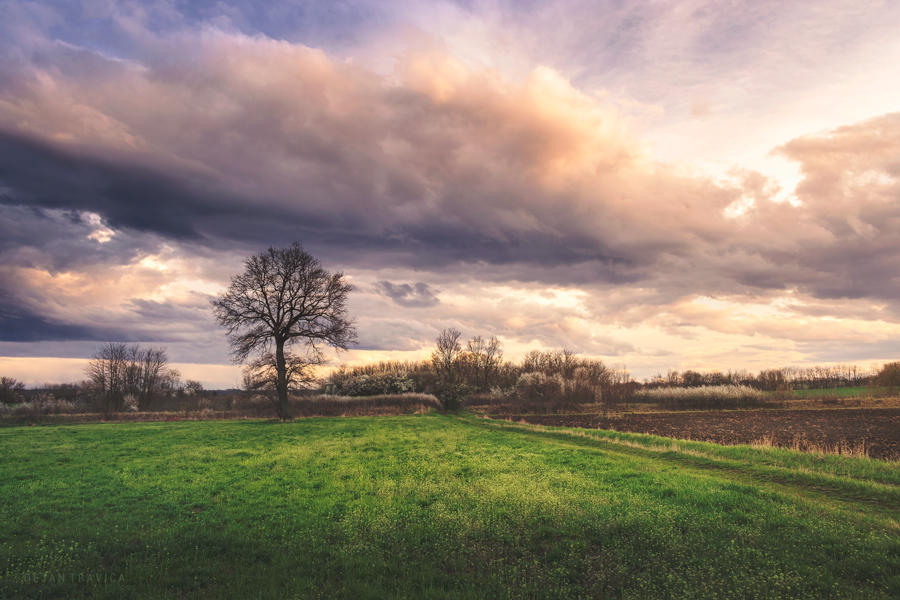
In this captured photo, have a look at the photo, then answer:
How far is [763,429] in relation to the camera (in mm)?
35094

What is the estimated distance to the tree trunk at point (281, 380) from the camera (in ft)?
134

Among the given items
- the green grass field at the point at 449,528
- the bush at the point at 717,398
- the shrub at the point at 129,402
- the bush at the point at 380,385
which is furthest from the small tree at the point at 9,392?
the bush at the point at 717,398

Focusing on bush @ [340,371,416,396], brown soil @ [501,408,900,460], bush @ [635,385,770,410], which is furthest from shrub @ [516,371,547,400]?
brown soil @ [501,408,900,460]

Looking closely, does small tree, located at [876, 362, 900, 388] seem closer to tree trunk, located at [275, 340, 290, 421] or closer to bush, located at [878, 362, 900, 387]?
bush, located at [878, 362, 900, 387]

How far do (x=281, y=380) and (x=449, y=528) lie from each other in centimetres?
3508

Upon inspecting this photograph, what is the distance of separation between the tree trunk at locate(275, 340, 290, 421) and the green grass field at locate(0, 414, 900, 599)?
21.8 metres

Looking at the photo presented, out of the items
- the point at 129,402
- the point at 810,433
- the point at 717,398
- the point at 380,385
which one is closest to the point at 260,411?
the point at 380,385

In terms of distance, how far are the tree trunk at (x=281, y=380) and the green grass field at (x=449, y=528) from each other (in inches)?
860

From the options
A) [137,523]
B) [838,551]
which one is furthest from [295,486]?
[838,551]

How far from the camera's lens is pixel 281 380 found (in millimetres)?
40844

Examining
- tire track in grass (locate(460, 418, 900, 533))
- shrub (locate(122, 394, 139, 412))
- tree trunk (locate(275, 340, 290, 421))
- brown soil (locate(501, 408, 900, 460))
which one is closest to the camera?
tire track in grass (locate(460, 418, 900, 533))

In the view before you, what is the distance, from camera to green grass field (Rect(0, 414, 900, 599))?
742cm

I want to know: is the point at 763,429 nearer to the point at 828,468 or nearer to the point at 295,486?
the point at 828,468

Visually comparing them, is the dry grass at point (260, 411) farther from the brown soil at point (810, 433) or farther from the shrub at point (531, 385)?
the shrub at point (531, 385)
